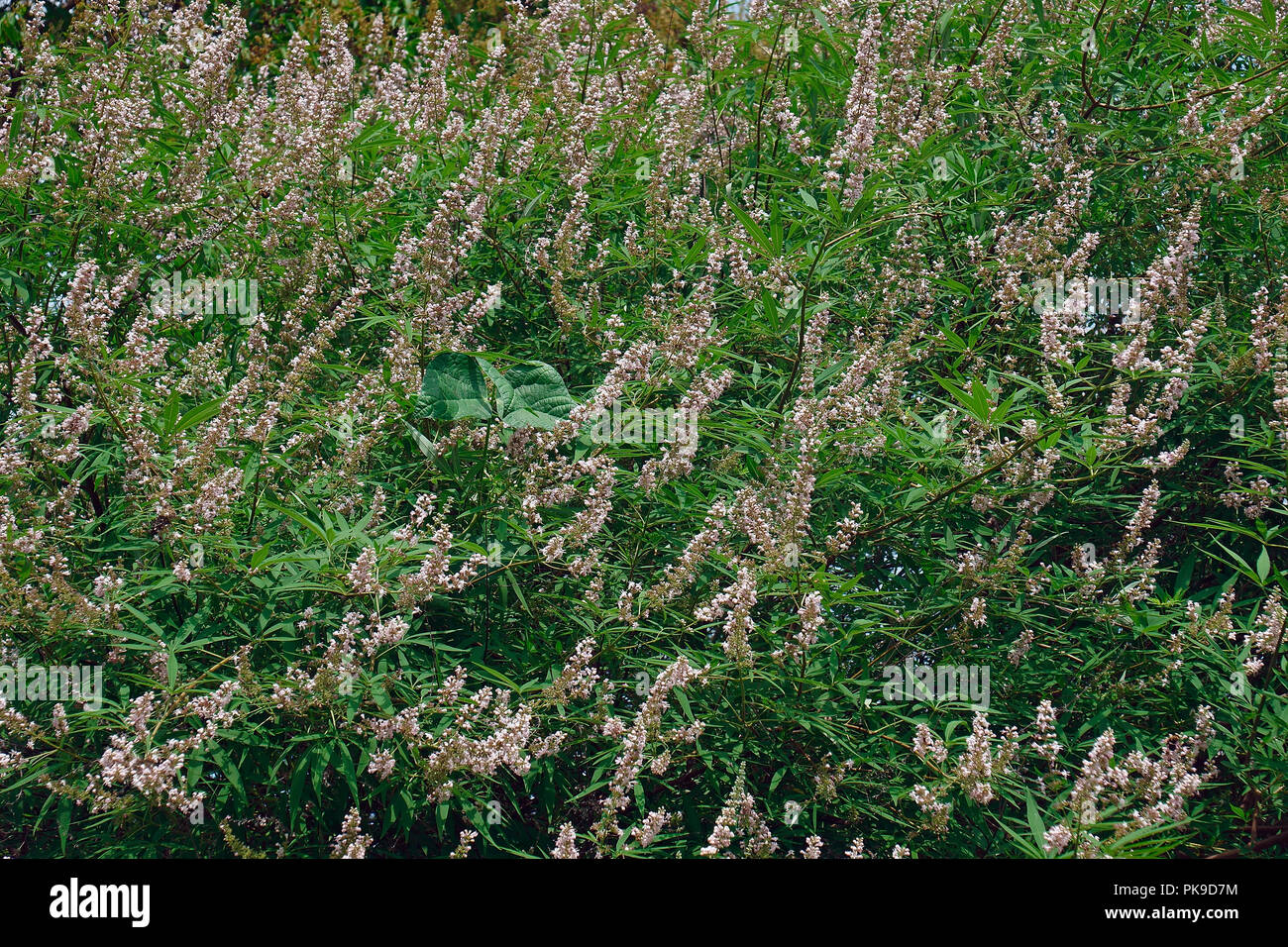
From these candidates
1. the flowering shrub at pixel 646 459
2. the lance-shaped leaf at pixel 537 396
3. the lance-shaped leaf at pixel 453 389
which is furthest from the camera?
the lance-shaped leaf at pixel 537 396

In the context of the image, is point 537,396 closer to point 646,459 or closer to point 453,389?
point 453,389

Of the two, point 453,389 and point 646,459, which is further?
point 646,459

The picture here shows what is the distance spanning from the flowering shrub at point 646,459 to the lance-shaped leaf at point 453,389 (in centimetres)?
2

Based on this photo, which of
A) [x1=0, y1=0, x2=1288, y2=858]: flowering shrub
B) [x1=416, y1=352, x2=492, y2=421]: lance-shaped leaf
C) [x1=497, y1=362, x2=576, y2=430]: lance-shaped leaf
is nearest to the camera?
[x1=0, y1=0, x2=1288, y2=858]: flowering shrub

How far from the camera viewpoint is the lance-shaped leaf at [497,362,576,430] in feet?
9.77

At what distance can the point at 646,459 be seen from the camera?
342 cm

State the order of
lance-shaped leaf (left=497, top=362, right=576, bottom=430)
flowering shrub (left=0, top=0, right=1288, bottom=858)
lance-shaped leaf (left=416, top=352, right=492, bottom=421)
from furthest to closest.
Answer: lance-shaped leaf (left=497, top=362, right=576, bottom=430) < lance-shaped leaf (left=416, top=352, right=492, bottom=421) < flowering shrub (left=0, top=0, right=1288, bottom=858)

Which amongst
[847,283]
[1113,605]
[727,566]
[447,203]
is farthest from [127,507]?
[1113,605]

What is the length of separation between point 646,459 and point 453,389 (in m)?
0.76

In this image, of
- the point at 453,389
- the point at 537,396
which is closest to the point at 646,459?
the point at 537,396

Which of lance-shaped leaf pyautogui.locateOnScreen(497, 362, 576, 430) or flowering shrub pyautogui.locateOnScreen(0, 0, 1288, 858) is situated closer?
flowering shrub pyautogui.locateOnScreen(0, 0, 1288, 858)

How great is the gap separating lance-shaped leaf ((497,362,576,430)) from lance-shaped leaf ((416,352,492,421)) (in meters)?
0.08

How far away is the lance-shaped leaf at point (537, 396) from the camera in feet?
9.77

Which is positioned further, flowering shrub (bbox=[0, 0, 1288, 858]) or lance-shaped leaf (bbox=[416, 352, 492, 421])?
lance-shaped leaf (bbox=[416, 352, 492, 421])
